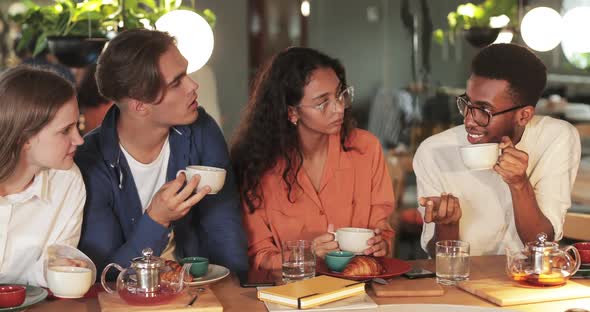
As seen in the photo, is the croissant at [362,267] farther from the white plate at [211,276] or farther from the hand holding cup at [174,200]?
the hand holding cup at [174,200]

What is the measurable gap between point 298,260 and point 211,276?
0.25m

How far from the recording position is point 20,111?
9.11 ft

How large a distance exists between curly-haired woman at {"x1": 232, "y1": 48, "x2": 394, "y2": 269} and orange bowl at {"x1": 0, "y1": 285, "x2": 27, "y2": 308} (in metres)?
1.08

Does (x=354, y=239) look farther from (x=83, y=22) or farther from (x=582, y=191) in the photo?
(x=582, y=191)

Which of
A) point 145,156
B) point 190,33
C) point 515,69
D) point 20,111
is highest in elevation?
point 190,33

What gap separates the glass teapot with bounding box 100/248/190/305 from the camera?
7.97 ft

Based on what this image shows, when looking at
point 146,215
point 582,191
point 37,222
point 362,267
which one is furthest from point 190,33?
point 582,191

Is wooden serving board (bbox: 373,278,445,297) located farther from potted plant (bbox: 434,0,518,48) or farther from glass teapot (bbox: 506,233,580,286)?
potted plant (bbox: 434,0,518,48)

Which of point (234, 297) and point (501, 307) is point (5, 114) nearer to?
point (234, 297)

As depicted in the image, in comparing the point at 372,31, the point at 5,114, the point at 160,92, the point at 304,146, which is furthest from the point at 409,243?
the point at 5,114

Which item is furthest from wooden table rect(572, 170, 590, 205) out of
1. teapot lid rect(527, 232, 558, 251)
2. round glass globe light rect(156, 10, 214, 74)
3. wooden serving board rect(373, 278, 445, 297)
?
wooden serving board rect(373, 278, 445, 297)

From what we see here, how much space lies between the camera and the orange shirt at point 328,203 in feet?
11.1

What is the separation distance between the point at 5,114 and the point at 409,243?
422 cm

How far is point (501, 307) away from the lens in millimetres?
2521
